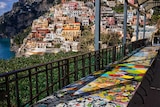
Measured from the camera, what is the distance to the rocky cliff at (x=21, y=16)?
143875mm

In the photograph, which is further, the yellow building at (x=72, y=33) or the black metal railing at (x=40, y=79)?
the yellow building at (x=72, y=33)

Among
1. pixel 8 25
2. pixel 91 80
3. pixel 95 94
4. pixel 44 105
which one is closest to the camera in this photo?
pixel 44 105

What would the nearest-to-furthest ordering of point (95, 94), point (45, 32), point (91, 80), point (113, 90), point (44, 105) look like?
point (44, 105) < point (95, 94) < point (113, 90) < point (91, 80) < point (45, 32)

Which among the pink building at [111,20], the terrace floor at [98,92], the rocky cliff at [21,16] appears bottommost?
the terrace floor at [98,92]

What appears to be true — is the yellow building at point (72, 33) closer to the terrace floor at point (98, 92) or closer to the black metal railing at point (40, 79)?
the black metal railing at point (40, 79)

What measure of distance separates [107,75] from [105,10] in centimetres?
8458

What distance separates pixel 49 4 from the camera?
150 meters

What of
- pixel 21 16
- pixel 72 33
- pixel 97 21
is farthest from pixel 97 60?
pixel 21 16

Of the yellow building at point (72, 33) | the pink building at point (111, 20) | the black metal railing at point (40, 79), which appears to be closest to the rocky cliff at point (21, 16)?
the yellow building at point (72, 33)

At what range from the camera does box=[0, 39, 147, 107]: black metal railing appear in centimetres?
238

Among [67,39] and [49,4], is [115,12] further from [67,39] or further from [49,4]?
[49,4]

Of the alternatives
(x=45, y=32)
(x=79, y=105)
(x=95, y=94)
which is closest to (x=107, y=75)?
(x=95, y=94)

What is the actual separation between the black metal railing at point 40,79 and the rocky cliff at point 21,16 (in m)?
143

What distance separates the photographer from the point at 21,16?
146 m
